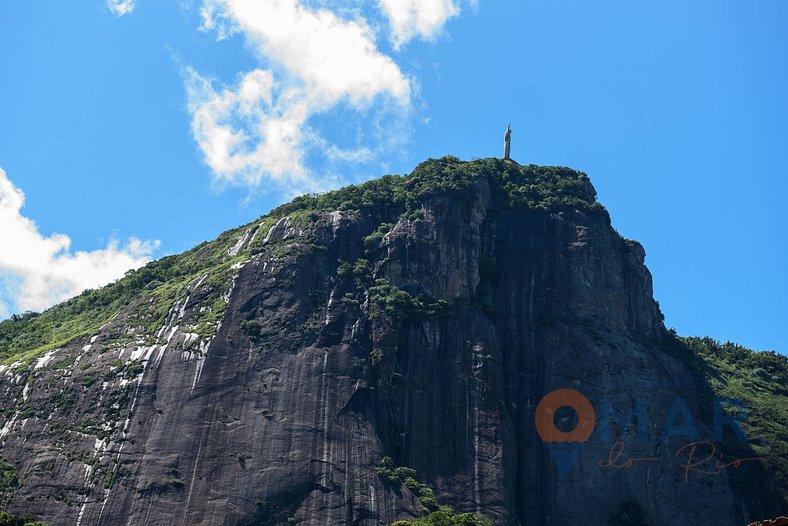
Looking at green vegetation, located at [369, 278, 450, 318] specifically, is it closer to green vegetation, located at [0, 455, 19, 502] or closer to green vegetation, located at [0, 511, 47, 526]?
green vegetation, located at [0, 455, 19, 502]

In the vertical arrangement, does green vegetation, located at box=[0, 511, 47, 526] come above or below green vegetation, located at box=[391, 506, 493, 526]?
below

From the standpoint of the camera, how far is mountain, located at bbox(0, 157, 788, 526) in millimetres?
67250

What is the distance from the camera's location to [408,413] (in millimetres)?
75938

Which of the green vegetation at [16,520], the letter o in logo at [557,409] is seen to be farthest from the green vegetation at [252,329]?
the letter o in logo at [557,409]

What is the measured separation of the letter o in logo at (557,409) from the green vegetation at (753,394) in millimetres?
13685

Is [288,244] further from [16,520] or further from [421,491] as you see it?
[16,520]

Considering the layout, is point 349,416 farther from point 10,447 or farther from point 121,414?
point 10,447

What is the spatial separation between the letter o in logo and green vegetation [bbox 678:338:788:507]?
13.7m

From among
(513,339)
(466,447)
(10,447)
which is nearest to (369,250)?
(513,339)

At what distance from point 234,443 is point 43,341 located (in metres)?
31.1

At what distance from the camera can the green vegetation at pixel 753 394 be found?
79312mm

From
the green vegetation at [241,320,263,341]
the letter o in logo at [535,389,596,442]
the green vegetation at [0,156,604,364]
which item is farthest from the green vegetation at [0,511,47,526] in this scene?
the letter o in logo at [535,389,596,442]

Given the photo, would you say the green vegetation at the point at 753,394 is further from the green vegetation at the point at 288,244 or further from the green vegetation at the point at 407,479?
the green vegetation at the point at 407,479

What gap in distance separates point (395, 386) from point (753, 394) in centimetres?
4025
